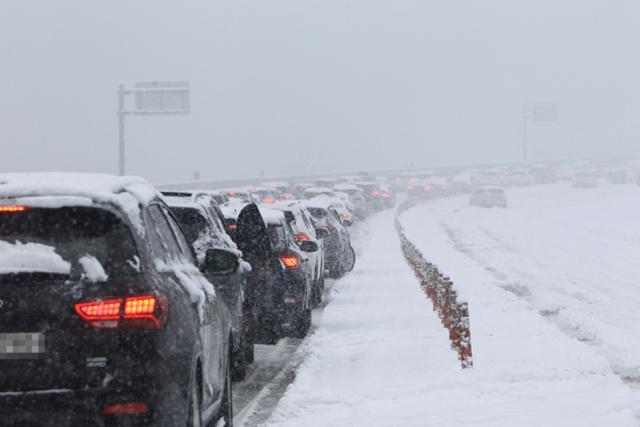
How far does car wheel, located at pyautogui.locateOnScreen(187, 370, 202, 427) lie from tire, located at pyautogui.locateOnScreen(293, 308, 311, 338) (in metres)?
8.59

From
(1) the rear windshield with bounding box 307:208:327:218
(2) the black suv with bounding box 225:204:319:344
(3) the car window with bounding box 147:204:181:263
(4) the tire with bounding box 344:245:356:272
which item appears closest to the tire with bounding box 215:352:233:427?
(3) the car window with bounding box 147:204:181:263

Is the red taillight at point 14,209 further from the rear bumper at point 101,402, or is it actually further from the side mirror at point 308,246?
the side mirror at point 308,246

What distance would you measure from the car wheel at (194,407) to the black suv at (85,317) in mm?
86

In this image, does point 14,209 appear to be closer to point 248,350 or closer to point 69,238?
point 69,238

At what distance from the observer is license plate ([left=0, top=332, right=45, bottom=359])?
225 inches

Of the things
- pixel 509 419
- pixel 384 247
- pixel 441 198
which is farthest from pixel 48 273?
pixel 441 198

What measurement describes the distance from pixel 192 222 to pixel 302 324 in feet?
13.7

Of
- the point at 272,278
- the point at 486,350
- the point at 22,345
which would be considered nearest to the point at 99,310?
the point at 22,345

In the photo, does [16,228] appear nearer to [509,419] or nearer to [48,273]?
[48,273]

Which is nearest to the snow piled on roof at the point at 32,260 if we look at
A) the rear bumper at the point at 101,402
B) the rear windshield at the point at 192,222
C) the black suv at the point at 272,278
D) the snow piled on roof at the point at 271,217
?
the rear bumper at the point at 101,402

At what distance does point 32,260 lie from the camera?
5816 mm

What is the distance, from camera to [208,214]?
12023mm

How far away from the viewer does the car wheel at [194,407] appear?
249 inches

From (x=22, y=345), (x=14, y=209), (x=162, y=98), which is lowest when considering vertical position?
(x=22, y=345)
